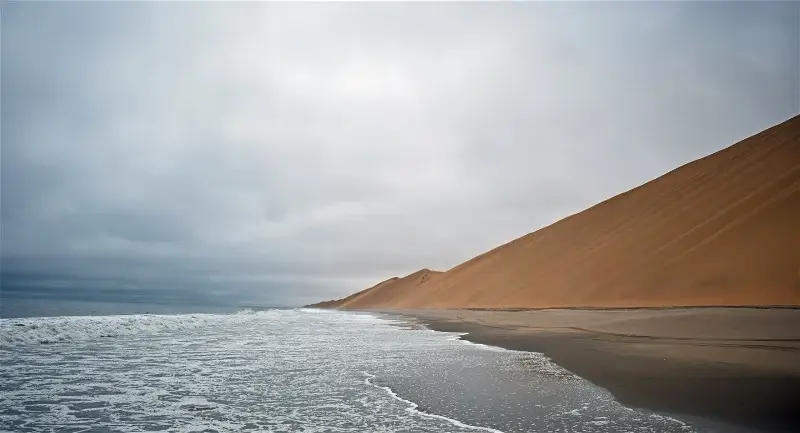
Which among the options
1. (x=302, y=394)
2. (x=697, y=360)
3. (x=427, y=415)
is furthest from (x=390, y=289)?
(x=427, y=415)

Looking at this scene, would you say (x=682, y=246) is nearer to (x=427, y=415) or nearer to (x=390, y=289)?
(x=427, y=415)

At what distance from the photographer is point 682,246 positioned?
1185 inches

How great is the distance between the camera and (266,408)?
563cm

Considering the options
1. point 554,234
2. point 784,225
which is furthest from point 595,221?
point 784,225

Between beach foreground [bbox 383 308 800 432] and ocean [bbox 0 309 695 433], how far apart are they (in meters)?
0.57

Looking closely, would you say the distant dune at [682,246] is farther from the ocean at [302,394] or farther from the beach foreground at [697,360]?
the ocean at [302,394]

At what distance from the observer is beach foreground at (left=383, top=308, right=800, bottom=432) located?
5.45 m

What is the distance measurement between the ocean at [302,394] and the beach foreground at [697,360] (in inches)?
22.4

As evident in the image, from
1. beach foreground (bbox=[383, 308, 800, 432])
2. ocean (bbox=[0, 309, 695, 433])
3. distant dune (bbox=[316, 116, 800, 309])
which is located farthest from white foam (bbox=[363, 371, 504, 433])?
distant dune (bbox=[316, 116, 800, 309])

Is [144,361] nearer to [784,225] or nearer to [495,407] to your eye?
[495,407]

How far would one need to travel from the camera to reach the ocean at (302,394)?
16.1 feet

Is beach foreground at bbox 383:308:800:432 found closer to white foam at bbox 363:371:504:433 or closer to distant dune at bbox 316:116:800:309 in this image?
white foam at bbox 363:371:504:433

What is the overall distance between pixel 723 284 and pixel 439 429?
76.5ft

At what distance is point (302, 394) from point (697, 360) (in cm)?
667
